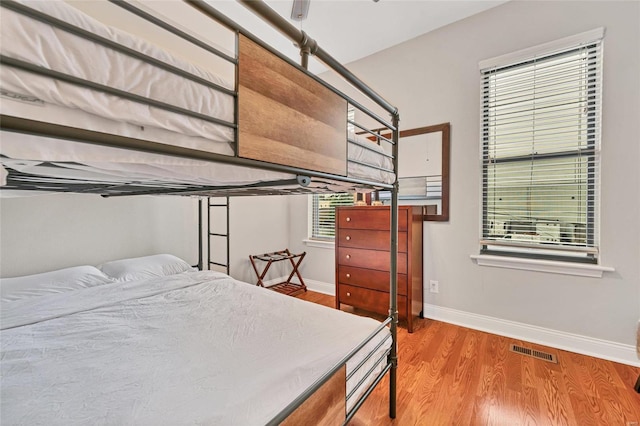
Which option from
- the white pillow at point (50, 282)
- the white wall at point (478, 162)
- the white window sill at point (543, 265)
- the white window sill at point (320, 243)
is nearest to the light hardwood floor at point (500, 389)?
the white wall at point (478, 162)

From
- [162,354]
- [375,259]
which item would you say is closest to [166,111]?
[162,354]

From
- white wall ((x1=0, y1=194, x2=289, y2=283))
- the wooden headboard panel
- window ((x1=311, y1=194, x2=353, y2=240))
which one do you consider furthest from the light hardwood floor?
white wall ((x1=0, y1=194, x2=289, y2=283))

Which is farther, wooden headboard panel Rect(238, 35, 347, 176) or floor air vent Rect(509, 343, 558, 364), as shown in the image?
floor air vent Rect(509, 343, 558, 364)

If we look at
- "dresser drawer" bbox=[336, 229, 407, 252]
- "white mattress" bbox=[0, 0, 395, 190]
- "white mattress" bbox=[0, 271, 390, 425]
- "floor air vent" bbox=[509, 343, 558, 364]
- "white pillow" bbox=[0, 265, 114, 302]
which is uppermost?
"white mattress" bbox=[0, 0, 395, 190]

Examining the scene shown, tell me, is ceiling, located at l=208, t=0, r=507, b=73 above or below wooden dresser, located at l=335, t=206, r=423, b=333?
above

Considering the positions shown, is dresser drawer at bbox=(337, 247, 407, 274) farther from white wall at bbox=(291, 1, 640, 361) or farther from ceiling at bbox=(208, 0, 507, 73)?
ceiling at bbox=(208, 0, 507, 73)

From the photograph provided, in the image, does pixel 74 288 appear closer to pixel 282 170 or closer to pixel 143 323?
pixel 143 323

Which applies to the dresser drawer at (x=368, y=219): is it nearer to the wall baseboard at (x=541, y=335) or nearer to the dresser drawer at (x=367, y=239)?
the dresser drawer at (x=367, y=239)

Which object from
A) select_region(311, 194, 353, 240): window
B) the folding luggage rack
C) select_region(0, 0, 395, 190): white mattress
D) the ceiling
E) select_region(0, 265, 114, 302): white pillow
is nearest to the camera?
select_region(0, 0, 395, 190): white mattress

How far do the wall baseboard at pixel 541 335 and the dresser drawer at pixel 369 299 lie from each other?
44 centimetres

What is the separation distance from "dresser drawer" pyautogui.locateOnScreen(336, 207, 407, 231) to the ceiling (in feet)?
5.81

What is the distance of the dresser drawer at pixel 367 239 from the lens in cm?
254

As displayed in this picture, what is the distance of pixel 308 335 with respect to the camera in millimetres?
1257

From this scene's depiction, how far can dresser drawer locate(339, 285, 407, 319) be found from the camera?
2549 millimetres
